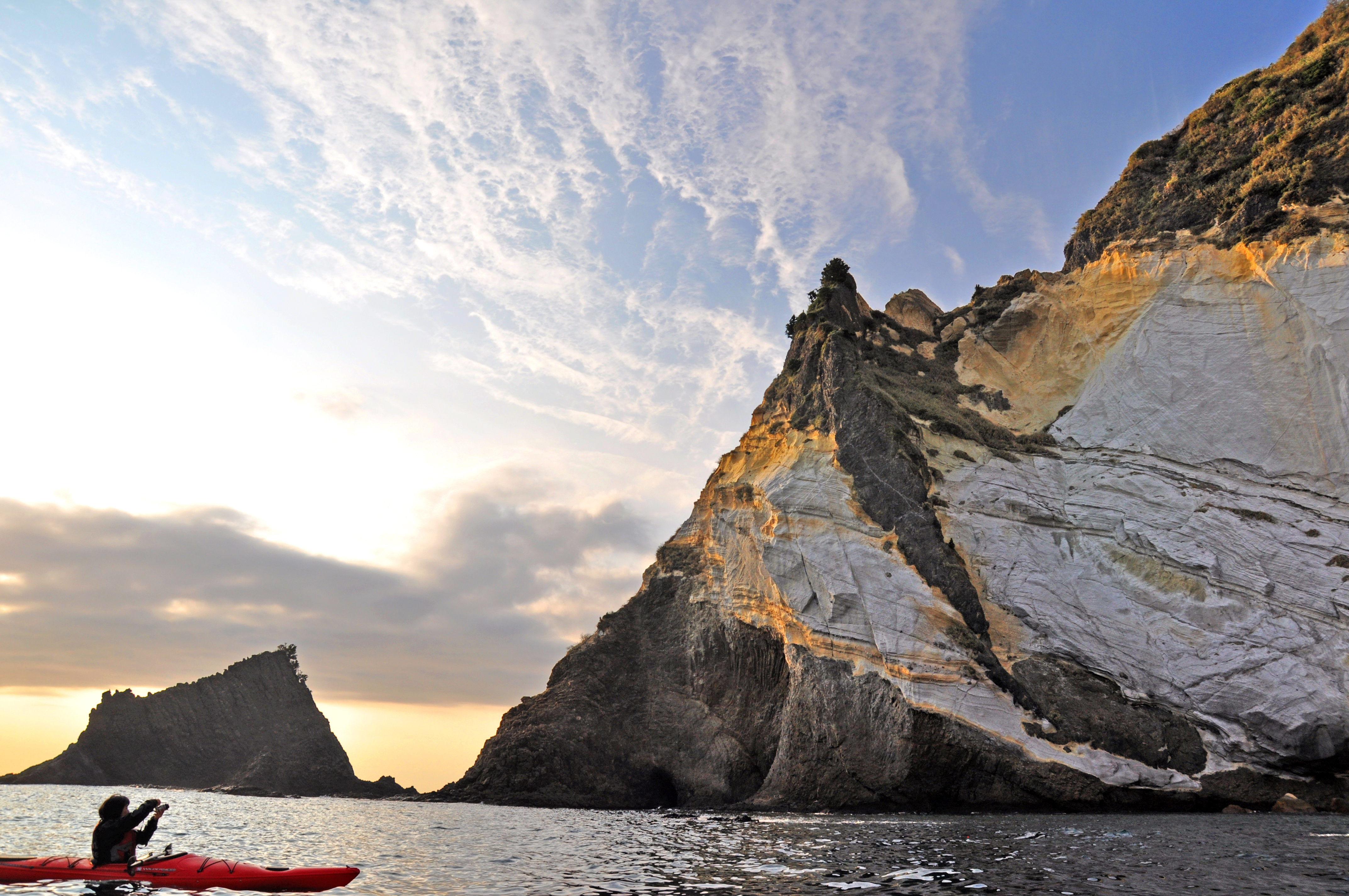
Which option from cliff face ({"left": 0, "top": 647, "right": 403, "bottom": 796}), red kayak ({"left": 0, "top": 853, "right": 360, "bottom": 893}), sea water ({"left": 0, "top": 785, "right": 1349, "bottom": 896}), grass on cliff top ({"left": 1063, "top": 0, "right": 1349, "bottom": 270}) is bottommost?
sea water ({"left": 0, "top": 785, "right": 1349, "bottom": 896})

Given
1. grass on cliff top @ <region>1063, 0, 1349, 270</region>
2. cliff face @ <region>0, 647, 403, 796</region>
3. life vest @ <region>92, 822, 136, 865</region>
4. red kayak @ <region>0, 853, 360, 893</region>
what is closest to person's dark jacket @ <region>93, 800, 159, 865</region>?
life vest @ <region>92, 822, 136, 865</region>

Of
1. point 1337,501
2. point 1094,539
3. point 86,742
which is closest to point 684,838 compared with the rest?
point 1094,539

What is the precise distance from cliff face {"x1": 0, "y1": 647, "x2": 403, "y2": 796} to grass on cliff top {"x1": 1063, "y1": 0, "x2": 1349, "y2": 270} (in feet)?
240

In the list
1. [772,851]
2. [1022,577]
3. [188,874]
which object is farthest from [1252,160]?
[188,874]

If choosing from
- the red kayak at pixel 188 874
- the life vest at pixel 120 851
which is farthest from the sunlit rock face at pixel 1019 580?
the life vest at pixel 120 851

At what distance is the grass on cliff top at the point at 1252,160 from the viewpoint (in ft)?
118

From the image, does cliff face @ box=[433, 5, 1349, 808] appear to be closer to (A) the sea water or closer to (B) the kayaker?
(A) the sea water

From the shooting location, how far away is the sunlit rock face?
27.9 metres

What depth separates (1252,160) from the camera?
3894cm

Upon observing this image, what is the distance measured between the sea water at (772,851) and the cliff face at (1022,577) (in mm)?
3236

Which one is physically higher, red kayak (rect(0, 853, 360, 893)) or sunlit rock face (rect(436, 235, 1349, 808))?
sunlit rock face (rect(436, 235, 1349, 808))

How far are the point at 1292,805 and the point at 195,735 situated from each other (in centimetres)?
8134

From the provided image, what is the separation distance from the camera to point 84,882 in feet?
41.8

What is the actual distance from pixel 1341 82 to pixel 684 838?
4489 centimetres
